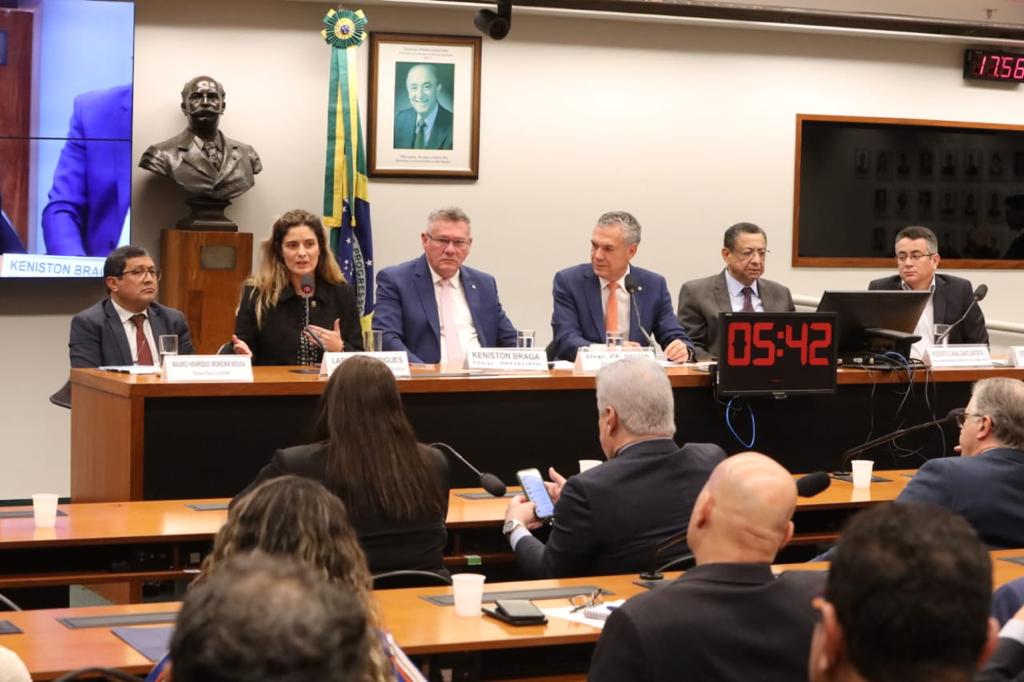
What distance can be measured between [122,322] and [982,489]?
350 centimetres

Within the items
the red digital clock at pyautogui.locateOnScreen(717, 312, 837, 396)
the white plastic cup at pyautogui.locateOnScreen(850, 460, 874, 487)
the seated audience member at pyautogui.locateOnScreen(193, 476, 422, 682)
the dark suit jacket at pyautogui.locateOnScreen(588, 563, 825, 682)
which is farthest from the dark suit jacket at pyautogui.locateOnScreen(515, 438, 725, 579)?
the red digital clock at pyautogui.locateOnScreen(717, 312, 837, 396)

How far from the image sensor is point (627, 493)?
3.45 meters

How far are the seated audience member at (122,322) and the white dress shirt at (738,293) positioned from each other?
2658 millimetres

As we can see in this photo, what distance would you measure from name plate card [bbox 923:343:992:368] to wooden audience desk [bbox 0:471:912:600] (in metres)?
2.45

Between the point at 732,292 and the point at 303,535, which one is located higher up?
the point at 732,292

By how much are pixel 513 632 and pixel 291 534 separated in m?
0.88

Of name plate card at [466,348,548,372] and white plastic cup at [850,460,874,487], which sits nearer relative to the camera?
white plastic cup at [850,460,874,487]

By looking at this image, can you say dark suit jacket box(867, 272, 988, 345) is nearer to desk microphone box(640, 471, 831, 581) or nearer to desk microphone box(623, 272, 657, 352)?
desk microphone box(623, 272, 657, 352)

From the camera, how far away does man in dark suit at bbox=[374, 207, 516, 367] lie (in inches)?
237

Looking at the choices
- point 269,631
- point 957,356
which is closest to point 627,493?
point 269,631

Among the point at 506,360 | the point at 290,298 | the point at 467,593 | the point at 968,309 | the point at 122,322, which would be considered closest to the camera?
the point at 467,593

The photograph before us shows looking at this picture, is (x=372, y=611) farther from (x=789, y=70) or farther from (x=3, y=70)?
(x=789, y=70)

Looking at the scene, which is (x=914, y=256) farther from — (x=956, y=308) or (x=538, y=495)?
(x=538, y=495)

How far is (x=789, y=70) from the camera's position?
8.70m
